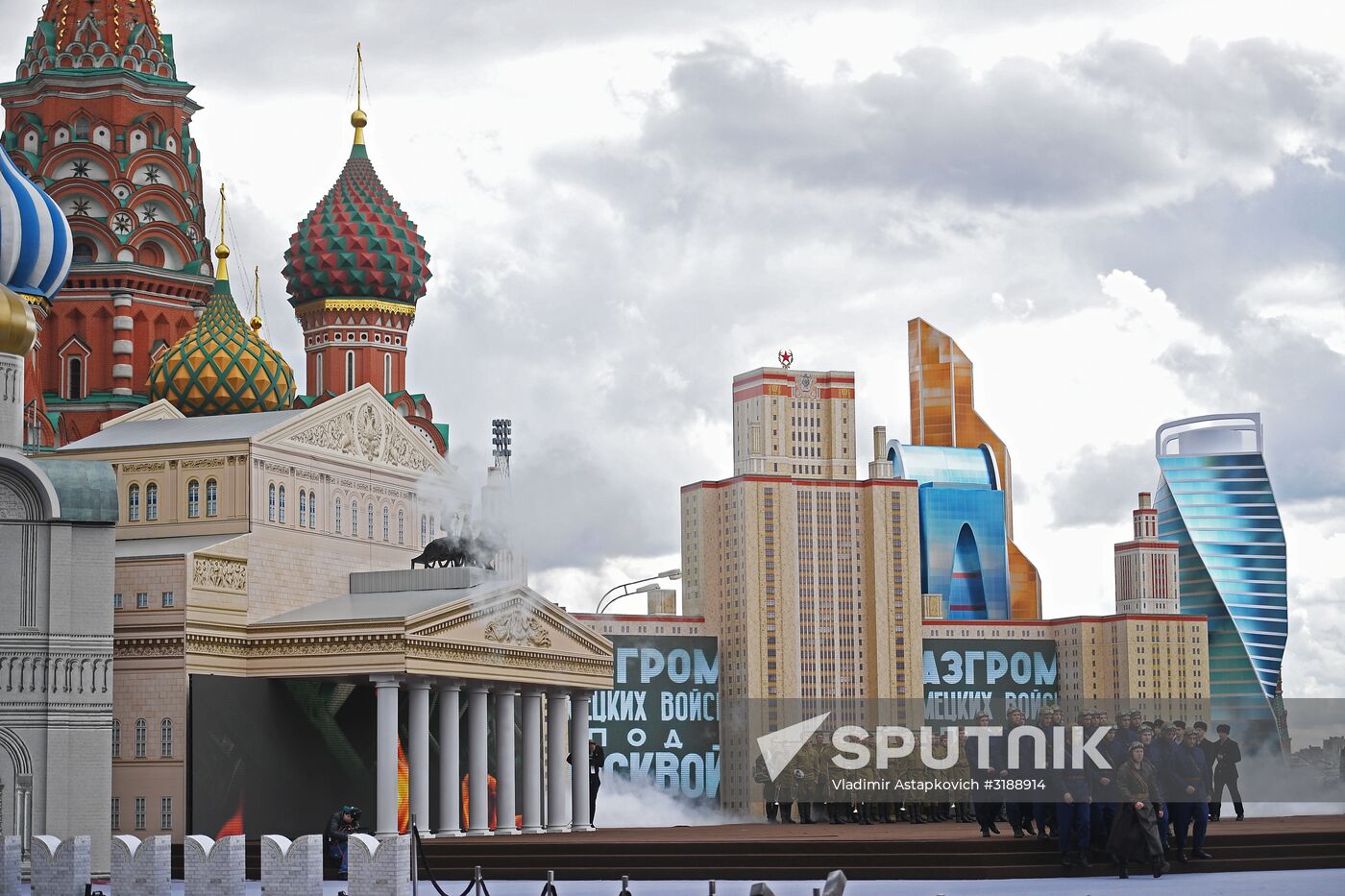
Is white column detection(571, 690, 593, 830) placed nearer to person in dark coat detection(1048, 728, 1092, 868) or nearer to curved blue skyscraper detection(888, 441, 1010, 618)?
person in dark coat detection(1048, 728, 1092, 868)

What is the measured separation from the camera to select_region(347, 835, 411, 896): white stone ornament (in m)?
26.1

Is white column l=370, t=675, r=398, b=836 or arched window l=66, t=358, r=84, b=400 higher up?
arched window l=66, t=358, r=84, b=400

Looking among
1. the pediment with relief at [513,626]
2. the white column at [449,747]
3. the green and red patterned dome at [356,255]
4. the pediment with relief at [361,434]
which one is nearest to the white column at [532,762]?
the pediment with relief at [513,626]

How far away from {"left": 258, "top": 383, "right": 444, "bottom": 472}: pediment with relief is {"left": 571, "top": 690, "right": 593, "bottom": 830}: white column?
19.9 feet

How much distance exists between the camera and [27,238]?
1550 inches

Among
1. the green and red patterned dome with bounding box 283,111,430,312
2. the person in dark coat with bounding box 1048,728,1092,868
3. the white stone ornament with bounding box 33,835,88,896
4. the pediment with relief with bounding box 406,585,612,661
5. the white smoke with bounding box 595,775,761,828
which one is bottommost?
the white smoke with bounding box 595,775,761,828

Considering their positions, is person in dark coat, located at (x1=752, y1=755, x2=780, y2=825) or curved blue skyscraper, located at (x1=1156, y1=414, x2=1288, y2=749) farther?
curved blue skyscraper, located at (x1=1156, y1=414, x2=1288, y2=749)

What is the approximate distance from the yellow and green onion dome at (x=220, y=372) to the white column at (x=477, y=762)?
39.1 ft

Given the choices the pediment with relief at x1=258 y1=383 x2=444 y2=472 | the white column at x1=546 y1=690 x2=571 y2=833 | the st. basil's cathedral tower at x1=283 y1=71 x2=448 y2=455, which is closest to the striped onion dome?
the pediment with relief at x1=258 y1=383 x2=444 y2=472

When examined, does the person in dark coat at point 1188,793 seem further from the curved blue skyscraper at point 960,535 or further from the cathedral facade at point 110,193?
the curved blue skyscraper at point 960,535

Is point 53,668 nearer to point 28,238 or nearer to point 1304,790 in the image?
point 28,238

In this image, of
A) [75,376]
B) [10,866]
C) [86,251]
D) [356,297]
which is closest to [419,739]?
[10,866]

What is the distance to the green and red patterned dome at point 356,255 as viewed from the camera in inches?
2586

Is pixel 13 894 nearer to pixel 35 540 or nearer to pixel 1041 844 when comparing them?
pixel 35 540
